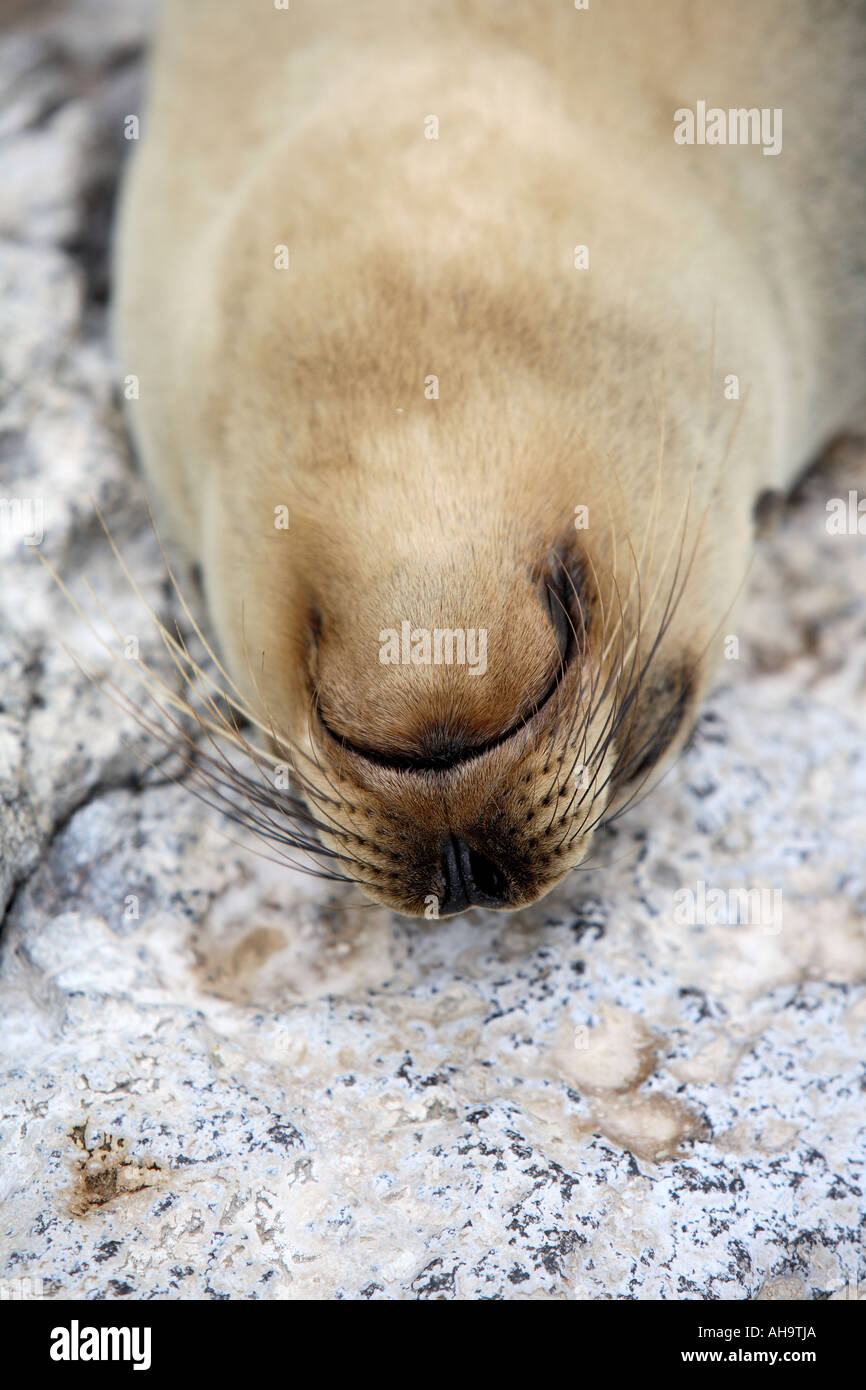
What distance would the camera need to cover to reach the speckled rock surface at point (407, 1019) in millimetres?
1973

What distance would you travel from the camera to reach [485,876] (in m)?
2.05

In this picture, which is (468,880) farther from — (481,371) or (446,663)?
(481,371)

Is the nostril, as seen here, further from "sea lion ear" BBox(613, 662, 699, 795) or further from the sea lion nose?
"sea lion ear" BBox(613, 662, 699, 795)

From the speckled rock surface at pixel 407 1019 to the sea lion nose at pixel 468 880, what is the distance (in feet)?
1.36

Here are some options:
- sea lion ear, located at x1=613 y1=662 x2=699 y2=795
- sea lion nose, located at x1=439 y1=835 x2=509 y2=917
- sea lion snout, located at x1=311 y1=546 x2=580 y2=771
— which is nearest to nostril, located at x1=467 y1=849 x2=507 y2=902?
sea lion nose, located at x1=439 y1=835 x2=509 y2=917

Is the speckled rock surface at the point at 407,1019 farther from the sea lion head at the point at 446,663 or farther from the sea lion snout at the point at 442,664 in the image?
the sea lion snout at the point at 442,664

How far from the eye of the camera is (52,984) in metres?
2.39

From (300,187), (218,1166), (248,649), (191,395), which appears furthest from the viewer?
(191,395)

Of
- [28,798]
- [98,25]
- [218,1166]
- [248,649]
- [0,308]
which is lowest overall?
[218,1166]

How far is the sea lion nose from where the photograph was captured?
202cm

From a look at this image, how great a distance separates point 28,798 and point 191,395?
1008mm

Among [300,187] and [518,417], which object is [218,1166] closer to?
[518,417]

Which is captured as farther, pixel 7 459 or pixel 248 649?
pixel 7 459

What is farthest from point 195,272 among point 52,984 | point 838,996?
point 838,996
